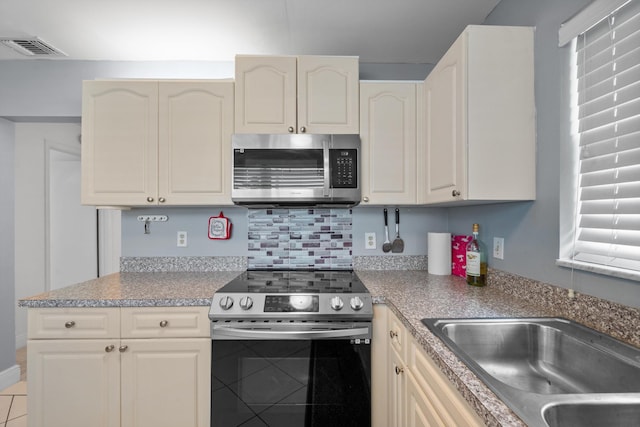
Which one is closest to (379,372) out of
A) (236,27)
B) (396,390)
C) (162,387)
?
(396,390)

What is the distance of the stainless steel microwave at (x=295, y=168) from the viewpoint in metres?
1.79

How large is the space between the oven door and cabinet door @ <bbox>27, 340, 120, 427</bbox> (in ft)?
1.67

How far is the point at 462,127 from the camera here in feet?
4.43

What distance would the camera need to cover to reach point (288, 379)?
4.76ft

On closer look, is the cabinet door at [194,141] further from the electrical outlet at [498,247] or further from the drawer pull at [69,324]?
the electrical outlet at [498,247]

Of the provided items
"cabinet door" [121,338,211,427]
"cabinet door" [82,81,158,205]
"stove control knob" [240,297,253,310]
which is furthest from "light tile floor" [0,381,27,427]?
"stove control knob" [240,297,253,310]

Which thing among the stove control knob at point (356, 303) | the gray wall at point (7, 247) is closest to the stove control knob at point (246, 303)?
the stove control knob at point (356, 303)

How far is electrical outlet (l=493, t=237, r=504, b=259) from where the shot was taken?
1.59 metres

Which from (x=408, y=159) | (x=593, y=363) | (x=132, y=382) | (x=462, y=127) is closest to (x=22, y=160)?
(x=132, y=382)

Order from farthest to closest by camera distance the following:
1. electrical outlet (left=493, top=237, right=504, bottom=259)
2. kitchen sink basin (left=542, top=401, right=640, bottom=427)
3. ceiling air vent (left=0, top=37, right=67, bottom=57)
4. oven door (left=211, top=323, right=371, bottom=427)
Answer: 1. ceiling air vent (left=0, top=37, right=67, bottom=57)
2. electrical outlet (left=493, top=237, right=504, bottom=259)
3. oven door (left=211, top=323, right=371, bottom=427)
4. kitchen sink basin (left=542, top=401, right=640, bottom=427)

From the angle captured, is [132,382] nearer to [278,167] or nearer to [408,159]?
[278,167]

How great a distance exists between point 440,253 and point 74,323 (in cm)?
206

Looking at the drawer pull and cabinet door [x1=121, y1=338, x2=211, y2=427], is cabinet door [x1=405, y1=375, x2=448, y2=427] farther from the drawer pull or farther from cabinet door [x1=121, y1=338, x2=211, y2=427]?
the drawer pull

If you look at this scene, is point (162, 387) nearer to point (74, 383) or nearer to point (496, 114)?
point (74, 383)
